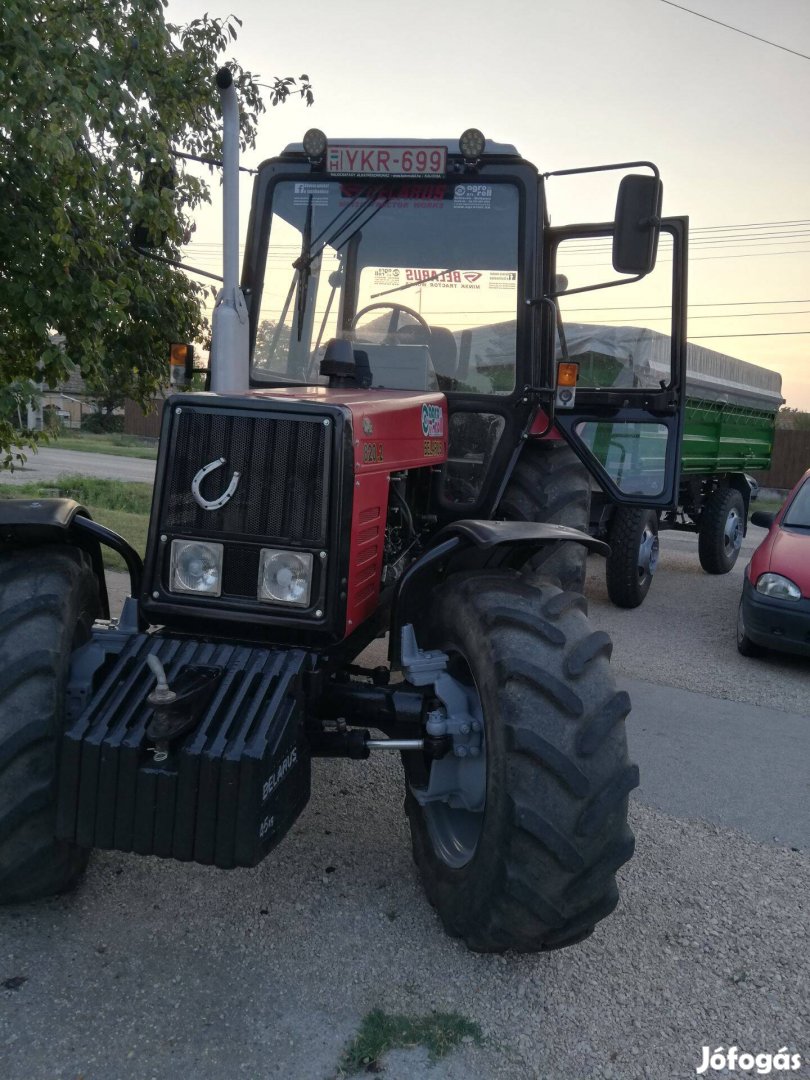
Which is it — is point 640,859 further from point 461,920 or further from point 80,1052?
point 80,1052

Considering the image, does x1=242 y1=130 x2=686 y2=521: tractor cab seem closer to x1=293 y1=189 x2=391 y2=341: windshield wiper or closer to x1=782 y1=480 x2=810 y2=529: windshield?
x1=293 y1=189 x2=391 y2=341: windshield wiper

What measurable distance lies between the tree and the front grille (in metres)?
2.14

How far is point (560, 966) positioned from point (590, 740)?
791 mm

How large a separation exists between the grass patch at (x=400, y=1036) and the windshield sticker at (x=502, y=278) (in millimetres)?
3025

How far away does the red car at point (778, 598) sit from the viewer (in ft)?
21.1

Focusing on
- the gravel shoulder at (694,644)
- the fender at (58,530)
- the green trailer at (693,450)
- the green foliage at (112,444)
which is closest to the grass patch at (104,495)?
the green trailer at (693,450)

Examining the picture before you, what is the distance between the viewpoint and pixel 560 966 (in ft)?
9.59

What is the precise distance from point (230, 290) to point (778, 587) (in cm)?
435

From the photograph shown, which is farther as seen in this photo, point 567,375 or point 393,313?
point 567,375

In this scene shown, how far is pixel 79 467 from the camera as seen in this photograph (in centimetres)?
2062

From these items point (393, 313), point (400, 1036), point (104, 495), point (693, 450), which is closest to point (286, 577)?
point (400, 1036)

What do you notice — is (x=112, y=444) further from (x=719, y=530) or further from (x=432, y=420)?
(x=432, y=420)

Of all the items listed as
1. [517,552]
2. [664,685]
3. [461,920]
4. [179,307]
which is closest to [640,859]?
[461,920]

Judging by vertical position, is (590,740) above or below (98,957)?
above
